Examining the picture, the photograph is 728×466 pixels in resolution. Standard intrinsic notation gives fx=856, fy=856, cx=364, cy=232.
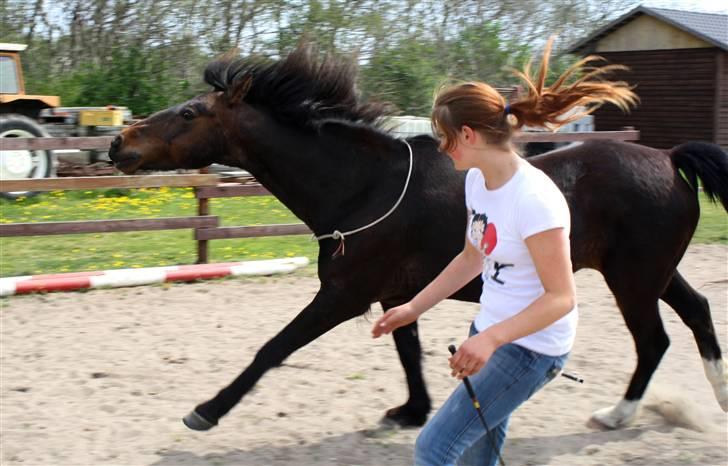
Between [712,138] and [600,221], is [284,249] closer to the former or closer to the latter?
[600,221]

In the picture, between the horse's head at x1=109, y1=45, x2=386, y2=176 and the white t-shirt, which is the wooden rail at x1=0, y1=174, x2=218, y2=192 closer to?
the horse's head at x1=109, y1=45, x2=386, y2=176

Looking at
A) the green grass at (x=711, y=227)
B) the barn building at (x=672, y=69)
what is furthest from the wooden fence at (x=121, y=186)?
the barn building at (x=672, y=69)

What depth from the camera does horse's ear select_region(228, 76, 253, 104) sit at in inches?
171

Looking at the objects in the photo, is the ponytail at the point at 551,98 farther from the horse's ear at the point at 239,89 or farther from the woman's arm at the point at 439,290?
the horse's ear at the point at 239,89

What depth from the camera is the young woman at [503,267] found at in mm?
2271

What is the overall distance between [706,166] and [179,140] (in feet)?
8.99

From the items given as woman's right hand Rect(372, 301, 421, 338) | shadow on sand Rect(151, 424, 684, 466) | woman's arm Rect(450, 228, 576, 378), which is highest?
woman's arm Rect(450, 228, 576, 378)

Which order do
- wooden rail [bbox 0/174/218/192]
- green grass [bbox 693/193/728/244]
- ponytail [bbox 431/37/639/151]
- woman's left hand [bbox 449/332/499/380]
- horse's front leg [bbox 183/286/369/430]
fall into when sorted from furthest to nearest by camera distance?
green grass [bbox 693/193/728/244] < wooden rail [bbox 0/174/218/192] < horse's front leg [bbox 183/286/369/430] < ponytail [bbox 431/37/639/151] < woman's left hand [bbox 449/332/499/380]

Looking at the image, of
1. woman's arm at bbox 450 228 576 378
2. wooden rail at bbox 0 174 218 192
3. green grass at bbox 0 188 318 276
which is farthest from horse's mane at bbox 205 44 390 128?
green grass at bbox 0 188 318 276

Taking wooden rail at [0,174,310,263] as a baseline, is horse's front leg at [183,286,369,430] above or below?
above

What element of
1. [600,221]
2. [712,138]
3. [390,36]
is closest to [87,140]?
[600,221]

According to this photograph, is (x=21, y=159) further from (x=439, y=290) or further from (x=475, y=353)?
(x=475, y=353)

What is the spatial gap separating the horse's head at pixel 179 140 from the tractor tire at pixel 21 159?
27.0 ft

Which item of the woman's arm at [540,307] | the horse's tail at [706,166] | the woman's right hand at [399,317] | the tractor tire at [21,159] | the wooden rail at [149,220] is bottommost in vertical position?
the tractor tire at [21,159]
